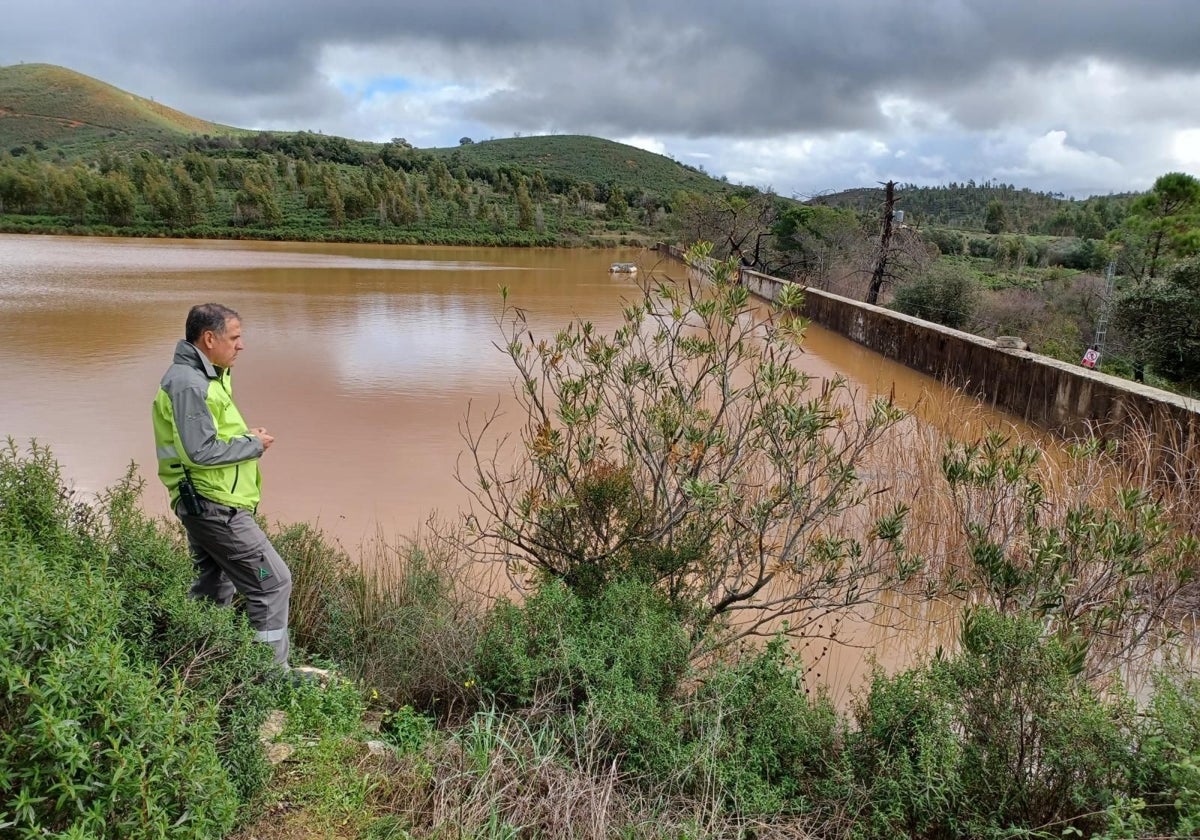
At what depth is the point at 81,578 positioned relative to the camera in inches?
82.6

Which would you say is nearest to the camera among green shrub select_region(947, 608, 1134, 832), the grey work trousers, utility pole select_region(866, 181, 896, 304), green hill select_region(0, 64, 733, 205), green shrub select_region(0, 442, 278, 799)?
green shrub select_region(0, 442, 278, 799)

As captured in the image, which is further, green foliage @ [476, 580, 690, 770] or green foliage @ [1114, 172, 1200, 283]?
green foliage @ [1114, 172, 1200, 283]

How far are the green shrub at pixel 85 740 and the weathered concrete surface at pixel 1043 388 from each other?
5926 mm

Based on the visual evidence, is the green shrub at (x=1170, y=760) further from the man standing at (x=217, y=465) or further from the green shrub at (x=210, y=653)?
the man standing at (x=217, y=465)

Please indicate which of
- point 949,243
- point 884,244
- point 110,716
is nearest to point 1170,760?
point 110,716

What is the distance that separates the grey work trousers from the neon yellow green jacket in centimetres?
7

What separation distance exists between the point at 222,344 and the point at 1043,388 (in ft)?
30.2

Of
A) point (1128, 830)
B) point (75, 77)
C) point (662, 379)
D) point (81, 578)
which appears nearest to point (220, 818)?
point (81, 578)

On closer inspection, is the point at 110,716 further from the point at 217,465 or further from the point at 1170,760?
the point at 1170,760

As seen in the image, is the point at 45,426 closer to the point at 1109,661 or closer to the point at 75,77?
the point at 1109,661

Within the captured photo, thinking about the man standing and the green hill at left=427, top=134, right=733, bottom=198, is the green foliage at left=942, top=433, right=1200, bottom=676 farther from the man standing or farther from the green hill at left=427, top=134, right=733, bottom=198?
the green hill at left=427, top=134, right=733, bottom=198

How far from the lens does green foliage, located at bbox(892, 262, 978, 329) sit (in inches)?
709

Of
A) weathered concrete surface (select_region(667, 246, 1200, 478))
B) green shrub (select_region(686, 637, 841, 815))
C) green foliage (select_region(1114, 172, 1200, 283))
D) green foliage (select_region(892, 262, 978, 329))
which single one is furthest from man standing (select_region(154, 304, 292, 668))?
green foliage (select_region(1114, 172, 1200, 283))

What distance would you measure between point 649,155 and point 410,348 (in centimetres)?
13235
